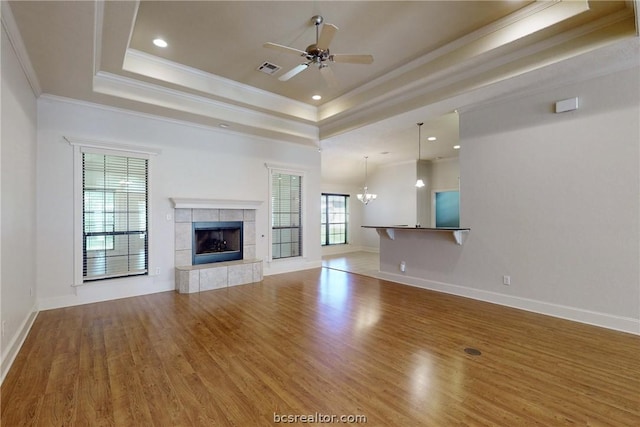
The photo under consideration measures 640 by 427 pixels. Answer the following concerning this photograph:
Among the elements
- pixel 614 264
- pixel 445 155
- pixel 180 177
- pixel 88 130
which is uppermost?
pixel 445 155

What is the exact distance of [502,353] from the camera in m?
2.90

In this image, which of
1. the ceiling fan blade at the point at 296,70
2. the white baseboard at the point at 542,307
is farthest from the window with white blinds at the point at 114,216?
the white baseboard at the point at 542,307

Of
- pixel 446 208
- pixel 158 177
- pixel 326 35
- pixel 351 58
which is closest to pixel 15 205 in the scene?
pixel 158 177

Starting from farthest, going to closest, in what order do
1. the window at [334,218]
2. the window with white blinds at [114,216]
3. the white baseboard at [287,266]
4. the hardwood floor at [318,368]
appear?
the window at [334,218] < the white baseboard at [287,266] < the window with white blinds at [114,216] < the hardwood floor at [318,368]

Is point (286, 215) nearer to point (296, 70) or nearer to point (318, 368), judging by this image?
point (296, 70)

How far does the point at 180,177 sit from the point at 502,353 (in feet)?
17.7

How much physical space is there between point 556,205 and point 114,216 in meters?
6.46

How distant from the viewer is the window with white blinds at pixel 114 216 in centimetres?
457

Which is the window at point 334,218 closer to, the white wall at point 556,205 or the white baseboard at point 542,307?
the white baseboard at point 542,307

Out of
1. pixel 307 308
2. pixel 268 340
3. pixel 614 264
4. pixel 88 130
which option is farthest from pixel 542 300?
pixel 88 130

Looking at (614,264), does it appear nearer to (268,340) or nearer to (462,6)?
(462,6)

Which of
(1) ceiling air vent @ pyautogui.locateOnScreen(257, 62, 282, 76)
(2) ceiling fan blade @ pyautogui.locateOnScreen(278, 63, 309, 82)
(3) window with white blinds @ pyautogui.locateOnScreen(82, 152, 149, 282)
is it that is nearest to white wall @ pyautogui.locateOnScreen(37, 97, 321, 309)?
(3) window with white blinds @ pyautogui.locateOnScreen(82, 152, 149, 282)

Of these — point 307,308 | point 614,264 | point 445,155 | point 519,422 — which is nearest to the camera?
point 519,422

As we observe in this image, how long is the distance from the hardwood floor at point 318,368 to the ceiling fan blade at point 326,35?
3.16 metres
